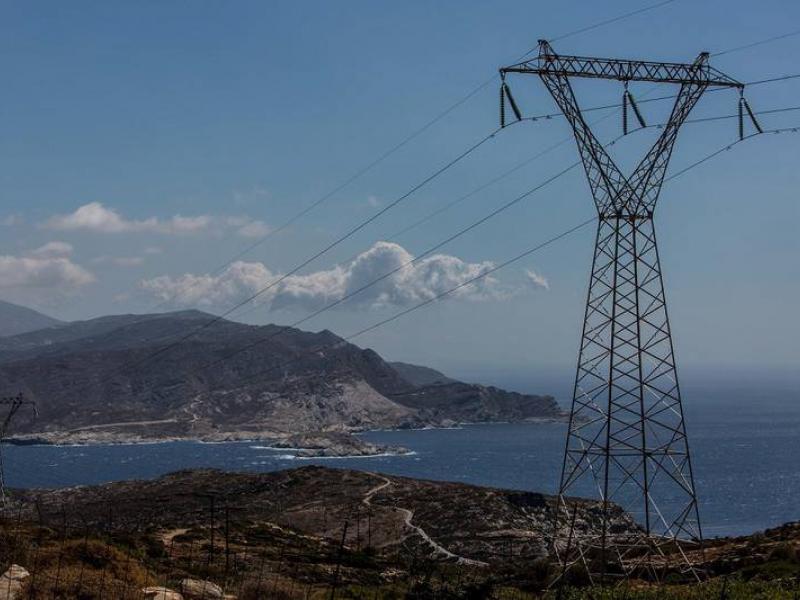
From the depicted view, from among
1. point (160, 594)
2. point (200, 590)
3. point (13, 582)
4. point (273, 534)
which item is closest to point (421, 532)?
point (273, 534)

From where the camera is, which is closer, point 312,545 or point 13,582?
point 13,582

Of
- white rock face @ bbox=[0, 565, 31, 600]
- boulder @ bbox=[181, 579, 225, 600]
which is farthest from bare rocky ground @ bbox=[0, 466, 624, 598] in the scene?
boulder @ bbox=[181, 579, 225, 600]

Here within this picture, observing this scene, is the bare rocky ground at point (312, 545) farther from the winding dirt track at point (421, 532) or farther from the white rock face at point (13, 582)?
the winding dirt track at point (421, 532)

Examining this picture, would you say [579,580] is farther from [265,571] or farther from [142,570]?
[142,570]

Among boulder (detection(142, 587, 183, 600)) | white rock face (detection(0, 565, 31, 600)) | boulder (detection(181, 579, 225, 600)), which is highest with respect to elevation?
white rock face (detection(0, 565, 31, 600))

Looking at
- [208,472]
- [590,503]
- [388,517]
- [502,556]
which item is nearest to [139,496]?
[208,472]

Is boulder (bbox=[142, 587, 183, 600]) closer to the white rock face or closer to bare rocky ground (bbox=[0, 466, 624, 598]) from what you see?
bare rocky ground (bbox=[0, 466, 624, 598])

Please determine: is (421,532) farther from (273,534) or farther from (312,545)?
(312,545)
